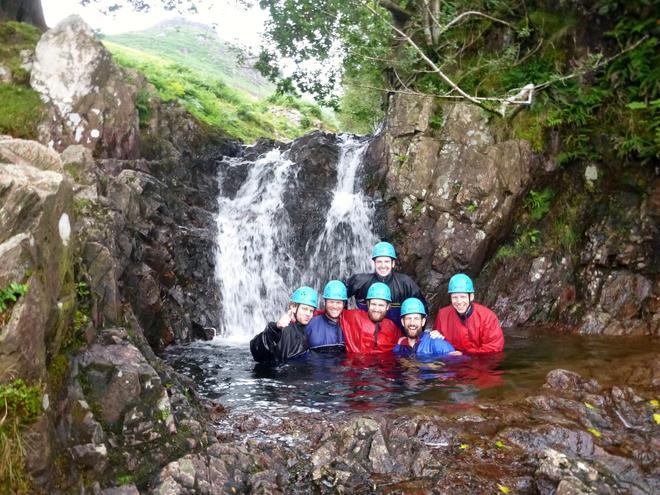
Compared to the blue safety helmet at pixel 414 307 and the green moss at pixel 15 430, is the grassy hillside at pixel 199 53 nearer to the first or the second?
the blue safety helmet at pixel 414 307

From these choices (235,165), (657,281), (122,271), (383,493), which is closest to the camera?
(383,493)

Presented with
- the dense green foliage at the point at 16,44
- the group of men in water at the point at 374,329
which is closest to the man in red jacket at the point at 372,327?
the group of men in water at the point at 374,329

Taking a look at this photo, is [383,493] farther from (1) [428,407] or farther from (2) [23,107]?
(2) [23,107]

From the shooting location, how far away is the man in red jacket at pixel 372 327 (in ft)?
28.7

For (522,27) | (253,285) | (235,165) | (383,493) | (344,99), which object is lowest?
(383,493)

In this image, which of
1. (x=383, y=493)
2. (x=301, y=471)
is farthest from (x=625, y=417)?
(x=301, y=471)

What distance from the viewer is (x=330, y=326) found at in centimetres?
888

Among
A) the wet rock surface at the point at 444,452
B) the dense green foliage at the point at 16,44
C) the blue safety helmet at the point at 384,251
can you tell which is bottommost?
the wet rock surface at the point at 444,452

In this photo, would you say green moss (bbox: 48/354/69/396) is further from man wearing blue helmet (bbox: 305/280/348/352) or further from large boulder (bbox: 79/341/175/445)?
man wearing blue helmet (bbox: 305/280/348/352)

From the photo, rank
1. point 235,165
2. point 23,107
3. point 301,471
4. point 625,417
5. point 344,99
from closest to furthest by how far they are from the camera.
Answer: point 301,471
point 625,417
point 23,107
point 235,165
point 344,99

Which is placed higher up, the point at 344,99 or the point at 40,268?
the point at 344,99

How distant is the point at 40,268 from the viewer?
12.4 ft

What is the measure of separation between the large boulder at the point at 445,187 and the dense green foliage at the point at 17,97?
799 centimetres

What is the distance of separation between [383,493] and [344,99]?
27.2 metres
